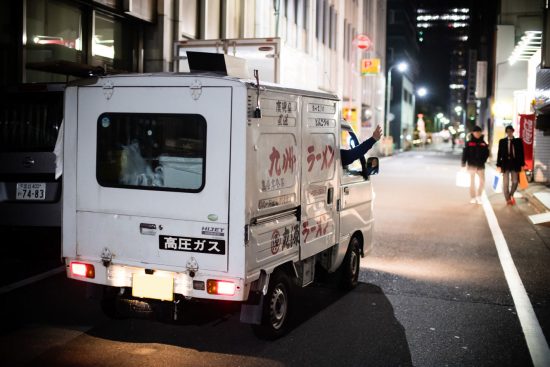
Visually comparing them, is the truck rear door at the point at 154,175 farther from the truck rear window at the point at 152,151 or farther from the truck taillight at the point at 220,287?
the truck taillight at the point at 220,287

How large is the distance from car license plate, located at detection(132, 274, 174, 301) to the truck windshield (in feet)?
12.2

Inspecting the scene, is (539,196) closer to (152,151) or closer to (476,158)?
(476,158)

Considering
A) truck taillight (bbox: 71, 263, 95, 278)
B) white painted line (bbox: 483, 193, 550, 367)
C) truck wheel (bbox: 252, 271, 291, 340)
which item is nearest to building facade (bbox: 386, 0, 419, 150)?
white painted line (bbox: 483, 193, 550, 367)

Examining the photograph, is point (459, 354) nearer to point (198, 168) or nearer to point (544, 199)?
point (198, 168)

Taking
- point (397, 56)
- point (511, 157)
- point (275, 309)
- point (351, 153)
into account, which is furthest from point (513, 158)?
point (397, 56)

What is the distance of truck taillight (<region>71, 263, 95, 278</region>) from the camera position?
566 cm

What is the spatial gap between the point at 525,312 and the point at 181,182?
4.01m

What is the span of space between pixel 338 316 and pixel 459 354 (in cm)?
143

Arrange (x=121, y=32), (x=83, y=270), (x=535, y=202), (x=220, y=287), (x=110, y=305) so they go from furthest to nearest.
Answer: (x=535, y=202) < (x=121, y=32) < (x=110, y=305) < (x=83, y=270) < (x=220, y=287)

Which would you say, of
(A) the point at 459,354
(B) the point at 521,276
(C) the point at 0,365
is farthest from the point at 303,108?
(B) the point at 521,276

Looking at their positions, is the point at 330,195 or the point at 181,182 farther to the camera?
the point at 330,195

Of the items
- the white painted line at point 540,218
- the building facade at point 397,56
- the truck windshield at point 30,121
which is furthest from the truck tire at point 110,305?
the building facade at point 397,56

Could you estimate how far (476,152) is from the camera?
17.7 metres

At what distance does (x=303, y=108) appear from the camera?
20.0 ft
